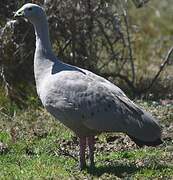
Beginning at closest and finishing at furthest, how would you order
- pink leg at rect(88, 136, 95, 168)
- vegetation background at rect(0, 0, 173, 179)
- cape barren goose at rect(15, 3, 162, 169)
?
cape barren goose at rect(15, 3, 162, 169) → pink leg at rect(88, 136, 95, 168) → vegetation background at rect(0, 0, 173, 179)

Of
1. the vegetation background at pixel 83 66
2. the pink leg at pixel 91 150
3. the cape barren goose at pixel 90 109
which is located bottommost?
the vegetation background at pixel 83 66

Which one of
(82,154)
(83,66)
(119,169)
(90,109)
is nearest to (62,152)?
(82,154)

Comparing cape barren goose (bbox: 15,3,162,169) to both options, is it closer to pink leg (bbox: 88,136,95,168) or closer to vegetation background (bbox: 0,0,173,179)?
pink leg (bbox: 88,136,95,168)

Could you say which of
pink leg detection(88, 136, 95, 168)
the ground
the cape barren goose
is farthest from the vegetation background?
the cape barren goose

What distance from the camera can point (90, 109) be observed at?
6832 mm

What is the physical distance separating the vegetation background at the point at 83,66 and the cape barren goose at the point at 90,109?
37 cm

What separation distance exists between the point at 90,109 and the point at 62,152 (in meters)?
1.14

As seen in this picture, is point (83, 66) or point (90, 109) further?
point (83, 66)

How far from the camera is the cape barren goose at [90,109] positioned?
22.2 ft

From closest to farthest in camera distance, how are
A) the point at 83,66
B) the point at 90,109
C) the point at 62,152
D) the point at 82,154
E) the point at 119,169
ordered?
the point at 90,109 < the point at 119,169 < the point at 82,154 < the point at 62,152 < the point at 83,66

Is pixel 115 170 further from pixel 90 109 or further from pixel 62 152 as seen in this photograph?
pixel 62 152

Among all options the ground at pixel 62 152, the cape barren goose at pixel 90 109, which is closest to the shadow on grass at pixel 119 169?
the ground at pixel 62 152

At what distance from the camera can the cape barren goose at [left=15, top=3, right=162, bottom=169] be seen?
6.78 metres

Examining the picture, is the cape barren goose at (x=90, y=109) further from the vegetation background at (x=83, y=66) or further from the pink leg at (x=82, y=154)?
the vegetation background at (x=83, y=66)
